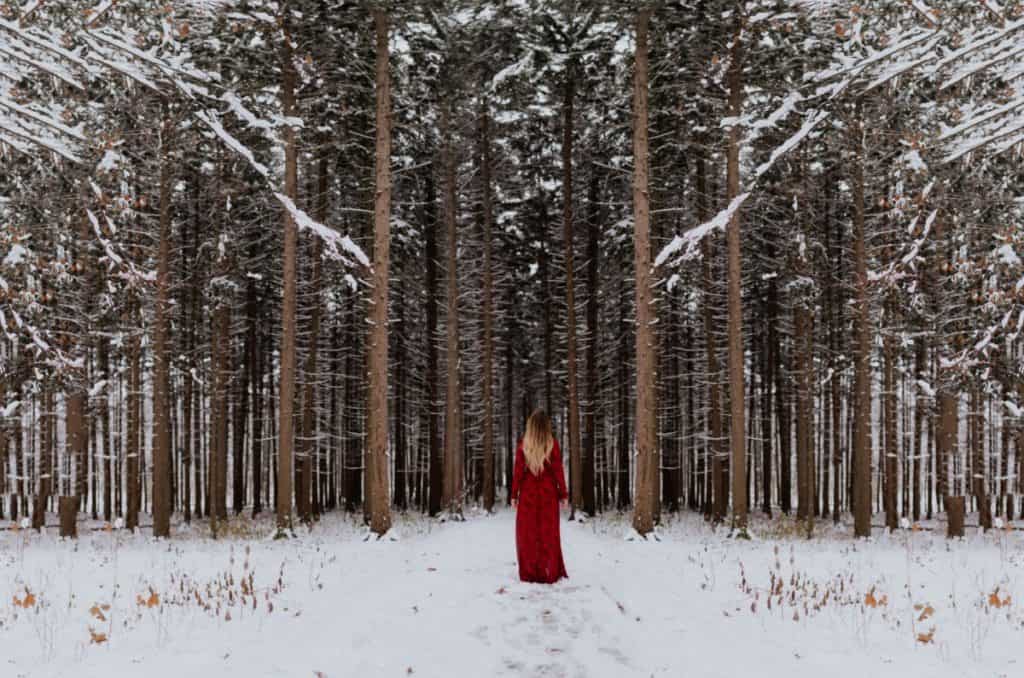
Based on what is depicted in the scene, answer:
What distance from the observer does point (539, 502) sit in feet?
32.9

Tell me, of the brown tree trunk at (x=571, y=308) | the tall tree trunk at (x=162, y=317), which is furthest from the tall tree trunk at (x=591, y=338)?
the tall tree trunk at (x=162, y=317)

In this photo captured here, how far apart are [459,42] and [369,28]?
14.7ft

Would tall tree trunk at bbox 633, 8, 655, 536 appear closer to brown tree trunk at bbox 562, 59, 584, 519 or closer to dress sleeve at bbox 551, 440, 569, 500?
brown tree trunk at bbox 562, 59, 584, 519

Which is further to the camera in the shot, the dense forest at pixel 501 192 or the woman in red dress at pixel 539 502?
the dense forest at pixel 501 192

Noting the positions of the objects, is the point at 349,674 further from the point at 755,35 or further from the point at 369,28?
the point at 755,35

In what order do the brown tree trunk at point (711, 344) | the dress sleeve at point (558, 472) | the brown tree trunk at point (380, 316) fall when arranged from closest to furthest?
the dress sleeve at point (558, 472) < the brown tree trunk at point (380, 316) < the brown tree trunk at point (711, 344)

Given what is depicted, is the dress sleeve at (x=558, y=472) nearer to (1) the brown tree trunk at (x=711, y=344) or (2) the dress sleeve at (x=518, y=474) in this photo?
(2) the dress sleeve at (x=518, y=474)

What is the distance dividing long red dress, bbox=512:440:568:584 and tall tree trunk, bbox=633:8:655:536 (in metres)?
5.57

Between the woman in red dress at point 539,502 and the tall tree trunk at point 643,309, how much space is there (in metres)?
5.52

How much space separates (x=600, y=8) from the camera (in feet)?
53.7

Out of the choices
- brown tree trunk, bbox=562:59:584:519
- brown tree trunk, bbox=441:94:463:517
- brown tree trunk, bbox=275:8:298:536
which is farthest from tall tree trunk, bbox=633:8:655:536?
brown tree trunk, bbox=275:8:298:536

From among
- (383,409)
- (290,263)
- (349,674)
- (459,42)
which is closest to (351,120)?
(459,42)

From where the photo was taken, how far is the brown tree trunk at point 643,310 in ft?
50.6

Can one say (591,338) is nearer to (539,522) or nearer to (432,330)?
(432,330)
